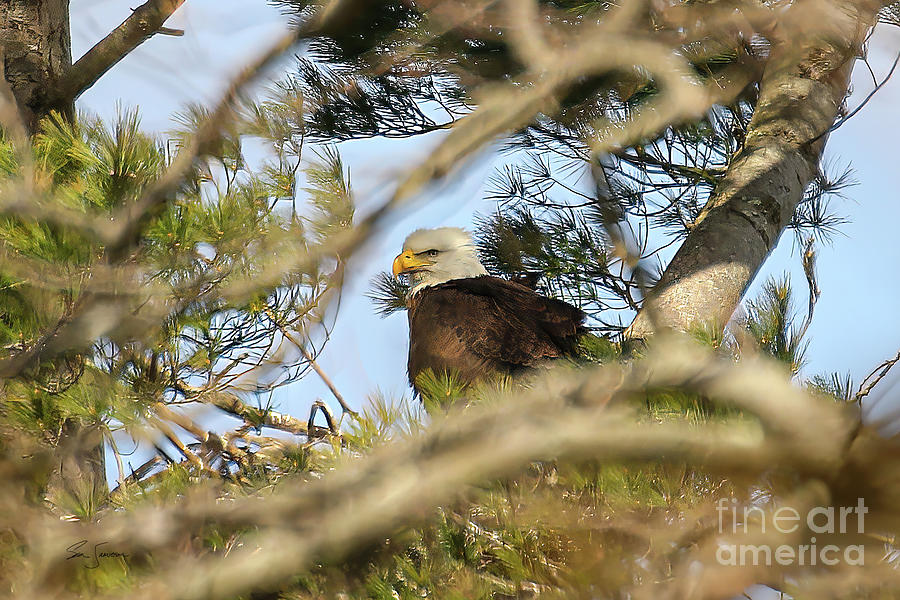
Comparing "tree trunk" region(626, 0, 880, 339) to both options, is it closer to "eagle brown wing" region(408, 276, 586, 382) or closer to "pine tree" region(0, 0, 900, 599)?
"pine tree" region(0, 0, 900, 599)

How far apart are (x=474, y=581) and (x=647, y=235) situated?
7.26ft

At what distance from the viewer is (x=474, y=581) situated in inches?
52.8

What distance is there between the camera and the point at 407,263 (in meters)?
3.69

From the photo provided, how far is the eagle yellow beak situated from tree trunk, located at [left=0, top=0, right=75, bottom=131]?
4.82 ft

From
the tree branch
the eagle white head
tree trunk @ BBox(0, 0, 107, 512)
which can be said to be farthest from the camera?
the eagle white head

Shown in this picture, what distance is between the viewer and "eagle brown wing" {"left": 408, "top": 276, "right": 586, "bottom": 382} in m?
2.91

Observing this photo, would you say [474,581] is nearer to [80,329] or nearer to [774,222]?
[80,329]

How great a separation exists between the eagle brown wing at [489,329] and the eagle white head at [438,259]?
0.39 m
